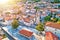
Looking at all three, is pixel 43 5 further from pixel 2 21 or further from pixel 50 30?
pixel 50 30

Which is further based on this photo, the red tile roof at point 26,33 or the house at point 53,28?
the red tile roof at point 26,33

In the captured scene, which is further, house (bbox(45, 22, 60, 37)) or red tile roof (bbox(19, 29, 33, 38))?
red tile roof (bbox(19, 29, 33, 38))

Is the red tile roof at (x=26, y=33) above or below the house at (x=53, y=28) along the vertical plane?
below

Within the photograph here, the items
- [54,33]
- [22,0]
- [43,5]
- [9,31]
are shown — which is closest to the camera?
[54,33]

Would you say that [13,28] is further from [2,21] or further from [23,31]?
[2,21]

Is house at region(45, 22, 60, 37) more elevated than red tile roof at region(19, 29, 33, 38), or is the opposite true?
house at region(45, 22, 60, 37)

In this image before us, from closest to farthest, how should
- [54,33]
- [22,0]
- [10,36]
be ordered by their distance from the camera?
1. [54,33]
2. [10,36]
3. [22,0]

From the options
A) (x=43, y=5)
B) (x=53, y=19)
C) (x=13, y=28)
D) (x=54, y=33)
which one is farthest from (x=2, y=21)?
(x=43, y=5)

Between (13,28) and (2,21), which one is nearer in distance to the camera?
(13,28)

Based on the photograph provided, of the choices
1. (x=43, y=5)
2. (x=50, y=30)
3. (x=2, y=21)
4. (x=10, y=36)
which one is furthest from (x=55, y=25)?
(x=43, y=5)
